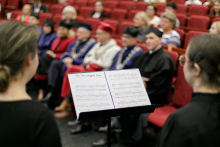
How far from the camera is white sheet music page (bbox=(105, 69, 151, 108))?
1.70 meters

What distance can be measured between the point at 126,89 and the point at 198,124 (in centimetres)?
80

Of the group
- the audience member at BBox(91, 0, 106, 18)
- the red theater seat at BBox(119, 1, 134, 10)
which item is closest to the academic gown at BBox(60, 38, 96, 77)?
the audience member at BBox(91, 0, 106, 18)

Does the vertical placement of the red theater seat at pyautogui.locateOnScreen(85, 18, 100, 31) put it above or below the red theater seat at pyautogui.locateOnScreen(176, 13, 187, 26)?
below

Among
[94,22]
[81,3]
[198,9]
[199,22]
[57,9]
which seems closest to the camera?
[199,22]

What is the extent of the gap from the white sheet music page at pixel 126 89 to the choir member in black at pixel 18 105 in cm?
88

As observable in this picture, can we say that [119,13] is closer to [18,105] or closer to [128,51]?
[128,51]

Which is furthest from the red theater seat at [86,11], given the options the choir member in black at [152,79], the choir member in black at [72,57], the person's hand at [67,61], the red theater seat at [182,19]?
the choir member in black at [152,79]

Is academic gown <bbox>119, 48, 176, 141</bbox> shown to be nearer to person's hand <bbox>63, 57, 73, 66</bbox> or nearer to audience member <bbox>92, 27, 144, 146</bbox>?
audience member <bbox>92, 27, 144, 146</bbox>


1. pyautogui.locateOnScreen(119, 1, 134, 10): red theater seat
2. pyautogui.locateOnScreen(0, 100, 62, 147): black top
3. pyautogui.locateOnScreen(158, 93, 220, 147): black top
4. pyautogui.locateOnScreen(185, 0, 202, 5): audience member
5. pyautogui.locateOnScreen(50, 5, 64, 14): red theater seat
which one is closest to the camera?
pyautogui.locateOnScreen(0, 100, 62, 147): black top

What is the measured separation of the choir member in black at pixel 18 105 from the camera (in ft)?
2.65

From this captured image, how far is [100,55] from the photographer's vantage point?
12.1ft

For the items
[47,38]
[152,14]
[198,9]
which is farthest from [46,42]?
[198,9]

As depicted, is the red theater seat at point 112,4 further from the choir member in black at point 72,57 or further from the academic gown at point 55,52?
the choir member in black at point 72,57

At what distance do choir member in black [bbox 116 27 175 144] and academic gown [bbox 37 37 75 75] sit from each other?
1.72 meters
